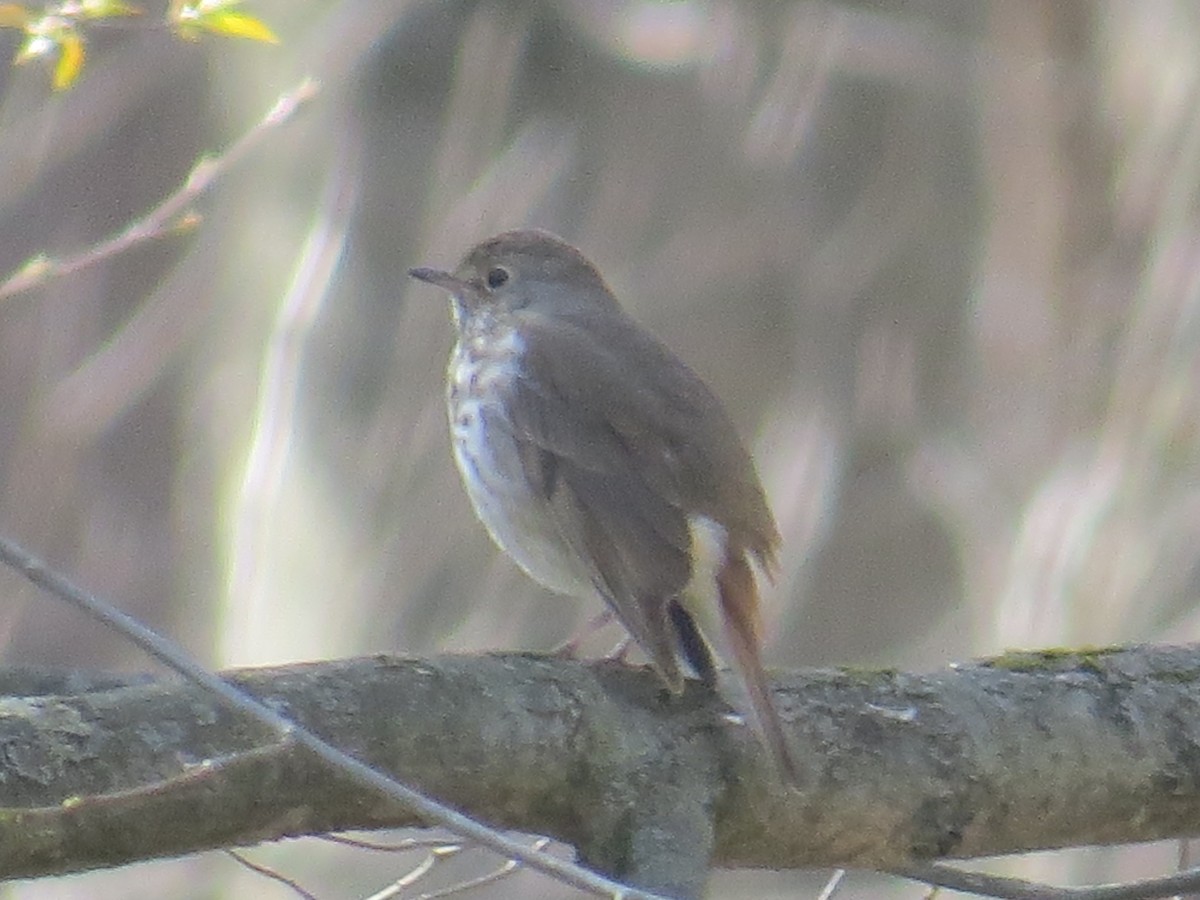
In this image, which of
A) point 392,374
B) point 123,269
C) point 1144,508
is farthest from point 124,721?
point 123,269

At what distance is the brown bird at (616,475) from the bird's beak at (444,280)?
153 millimetres

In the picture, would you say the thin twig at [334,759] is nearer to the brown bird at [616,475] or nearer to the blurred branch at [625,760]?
the blurred branch at [625,760]

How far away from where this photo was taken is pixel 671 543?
287cm

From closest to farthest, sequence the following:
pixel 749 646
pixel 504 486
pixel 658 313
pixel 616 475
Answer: pixel 749 646 < pixel 616 475 < pixel 504 486 < pixel 658 313

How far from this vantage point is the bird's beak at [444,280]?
3582 millimetres

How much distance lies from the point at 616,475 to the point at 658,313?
2890 millimetres

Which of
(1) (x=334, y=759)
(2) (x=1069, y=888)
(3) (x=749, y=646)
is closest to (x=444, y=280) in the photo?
(3) (x=749, y=646)

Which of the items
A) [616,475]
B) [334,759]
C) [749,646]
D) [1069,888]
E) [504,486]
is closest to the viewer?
[334,759]

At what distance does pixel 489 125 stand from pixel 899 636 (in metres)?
2.51

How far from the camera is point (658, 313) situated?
5.86 m

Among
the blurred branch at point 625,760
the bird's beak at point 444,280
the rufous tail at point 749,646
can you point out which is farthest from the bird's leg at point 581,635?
the bird's beak at point 444,280

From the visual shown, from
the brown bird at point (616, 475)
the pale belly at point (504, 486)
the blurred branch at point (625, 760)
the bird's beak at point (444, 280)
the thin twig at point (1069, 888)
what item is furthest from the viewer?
the bird's beak at point (444, 280)

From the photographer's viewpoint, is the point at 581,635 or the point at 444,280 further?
the point at 444,280

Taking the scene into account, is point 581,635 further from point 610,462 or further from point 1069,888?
point 1069,888
